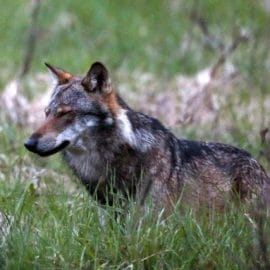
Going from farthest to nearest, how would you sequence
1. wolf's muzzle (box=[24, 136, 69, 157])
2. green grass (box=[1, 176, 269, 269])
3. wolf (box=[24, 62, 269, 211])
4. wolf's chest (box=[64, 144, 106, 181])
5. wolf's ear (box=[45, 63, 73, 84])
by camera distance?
wolf's ear (box=[45, 63, 73, 84])
wolf's chest (box=[64, 144, 106, 181])
wolf (box=[24, 62, 269, 211])
wolf's muzzle (box=[24, 136, 69, 157])
green grass (box=[1, 176, 269, 269])

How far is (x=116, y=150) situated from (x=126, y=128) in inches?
6.1

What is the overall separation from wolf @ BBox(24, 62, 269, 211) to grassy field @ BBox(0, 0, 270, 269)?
0.24 m

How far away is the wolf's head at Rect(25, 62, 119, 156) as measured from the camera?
26.3 ft

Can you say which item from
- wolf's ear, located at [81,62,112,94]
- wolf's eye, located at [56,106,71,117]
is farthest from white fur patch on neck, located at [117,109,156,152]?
wolf's eye, located at [56,106,71,117]

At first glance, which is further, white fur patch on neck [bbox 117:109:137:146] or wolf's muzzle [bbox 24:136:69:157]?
white fur patch on neck [bbox 117:109:137:146]

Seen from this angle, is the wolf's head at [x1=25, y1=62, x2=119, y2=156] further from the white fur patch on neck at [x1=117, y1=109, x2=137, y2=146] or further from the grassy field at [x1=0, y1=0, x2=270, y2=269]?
the grassy field at [x1=0, y1=0, x2=270, y2=269]

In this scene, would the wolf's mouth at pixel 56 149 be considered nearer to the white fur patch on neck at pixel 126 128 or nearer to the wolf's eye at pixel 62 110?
the wolf's eye at pixel 62 110

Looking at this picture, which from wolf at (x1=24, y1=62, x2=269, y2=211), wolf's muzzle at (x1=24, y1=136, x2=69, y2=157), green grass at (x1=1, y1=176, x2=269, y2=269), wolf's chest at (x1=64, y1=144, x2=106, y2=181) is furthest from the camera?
wolf's chest at (x1=64, y1=144, x2=106, y2=181)

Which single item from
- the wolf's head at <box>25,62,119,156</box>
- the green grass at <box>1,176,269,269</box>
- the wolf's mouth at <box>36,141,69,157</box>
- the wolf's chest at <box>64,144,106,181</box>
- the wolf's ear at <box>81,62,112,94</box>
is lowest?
the green grass at <box>1,176,269,269</box>

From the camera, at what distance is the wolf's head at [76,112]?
8031mm

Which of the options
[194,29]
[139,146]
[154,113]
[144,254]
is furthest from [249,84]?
[144,254]

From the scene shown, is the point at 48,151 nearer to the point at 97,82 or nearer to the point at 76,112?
the point at 76,112

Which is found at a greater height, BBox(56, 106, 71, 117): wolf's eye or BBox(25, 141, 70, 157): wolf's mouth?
BBox(56, 106, 71, 117): wolf's eye

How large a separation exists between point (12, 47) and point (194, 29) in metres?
2.53
